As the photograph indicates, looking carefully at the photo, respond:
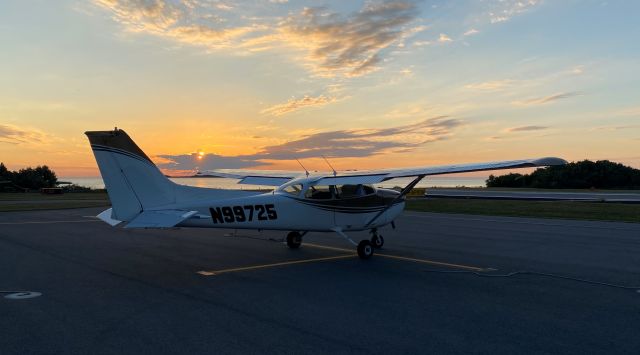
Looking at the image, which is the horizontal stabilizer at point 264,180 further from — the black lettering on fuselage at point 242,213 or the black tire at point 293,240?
the black lettering on fuselage at point 242,213

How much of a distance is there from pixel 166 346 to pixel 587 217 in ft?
75.1

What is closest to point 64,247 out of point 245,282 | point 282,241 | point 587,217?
point 282,241

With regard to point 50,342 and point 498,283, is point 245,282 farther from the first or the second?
point 498,283

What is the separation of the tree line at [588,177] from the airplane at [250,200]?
59304mm

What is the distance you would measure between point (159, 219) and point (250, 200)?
2248 mm

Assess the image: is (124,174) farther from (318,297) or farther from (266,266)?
(318,297)

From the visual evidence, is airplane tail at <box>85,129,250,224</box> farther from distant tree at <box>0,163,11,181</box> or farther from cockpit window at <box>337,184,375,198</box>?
distant tree at <box>0,163,11,181</box>

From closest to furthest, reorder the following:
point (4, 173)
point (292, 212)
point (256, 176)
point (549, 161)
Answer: point (549, 161) → point (292, 212) → point (256, 176) → point (4, 173)

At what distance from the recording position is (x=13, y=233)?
54.1 ft

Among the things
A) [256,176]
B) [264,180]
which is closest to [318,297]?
[264,180]

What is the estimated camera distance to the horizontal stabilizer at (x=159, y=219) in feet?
30.2

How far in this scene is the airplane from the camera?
32.0 ft

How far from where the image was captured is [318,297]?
7496 millimetres

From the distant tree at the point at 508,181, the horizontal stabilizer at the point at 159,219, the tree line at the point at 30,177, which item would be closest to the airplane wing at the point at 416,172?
the horizontal stabilizer at the point at 159,219
